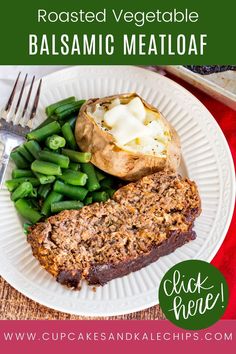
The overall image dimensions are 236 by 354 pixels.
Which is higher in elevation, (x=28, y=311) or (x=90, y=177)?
(x=90, y=177)

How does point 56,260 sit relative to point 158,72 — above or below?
below

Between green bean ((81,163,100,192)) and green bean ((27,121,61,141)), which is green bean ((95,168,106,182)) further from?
green bean ((27,121,61,141))

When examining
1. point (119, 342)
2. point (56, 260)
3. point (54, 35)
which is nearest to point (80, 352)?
point (119, 342)

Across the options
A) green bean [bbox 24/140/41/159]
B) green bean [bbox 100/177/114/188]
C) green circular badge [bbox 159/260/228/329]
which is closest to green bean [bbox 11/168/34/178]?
green bean [bbox 24/140/41/159]

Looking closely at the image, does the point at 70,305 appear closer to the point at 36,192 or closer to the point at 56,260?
the point at 56,260

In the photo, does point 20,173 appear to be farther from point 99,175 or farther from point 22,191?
point 99,175

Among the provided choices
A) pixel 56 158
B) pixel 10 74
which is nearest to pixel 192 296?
pixel 56 158
